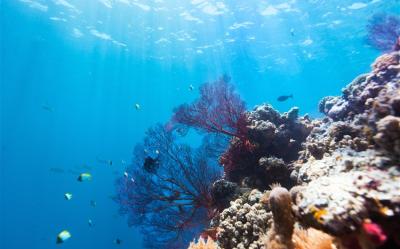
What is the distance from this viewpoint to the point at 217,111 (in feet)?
28.7

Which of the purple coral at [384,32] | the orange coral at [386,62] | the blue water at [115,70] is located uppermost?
the purple coral at [384,32]

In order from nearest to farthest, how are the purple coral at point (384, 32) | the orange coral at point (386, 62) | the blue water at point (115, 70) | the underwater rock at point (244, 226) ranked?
the underwater rock at point (244, 226) < the orange coral at point (386, 62) < the purple coral at point (384, 32) < the blue water at point (115, 70)

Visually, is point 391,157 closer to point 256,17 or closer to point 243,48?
point 256,17

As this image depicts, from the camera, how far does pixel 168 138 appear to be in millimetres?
9859

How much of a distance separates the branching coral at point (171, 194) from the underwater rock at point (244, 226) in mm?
2763

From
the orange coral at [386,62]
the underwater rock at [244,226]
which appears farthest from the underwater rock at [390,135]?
the orange coral at [386,62]

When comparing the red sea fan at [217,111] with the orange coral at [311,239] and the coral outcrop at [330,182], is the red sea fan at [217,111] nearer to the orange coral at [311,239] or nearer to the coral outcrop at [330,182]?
the coral outcrop at [330,182]

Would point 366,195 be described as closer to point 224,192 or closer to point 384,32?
point 224,192

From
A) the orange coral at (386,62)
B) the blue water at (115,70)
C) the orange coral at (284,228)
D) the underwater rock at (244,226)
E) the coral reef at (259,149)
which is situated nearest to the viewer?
the orange coral at (284,228)

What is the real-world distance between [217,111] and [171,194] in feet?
8.67

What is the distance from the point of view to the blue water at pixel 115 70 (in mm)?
27750

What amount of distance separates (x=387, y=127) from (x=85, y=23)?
113 ft

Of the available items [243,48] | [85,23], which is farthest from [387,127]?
[85,23]

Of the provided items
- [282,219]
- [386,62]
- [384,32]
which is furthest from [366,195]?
[384,32]
